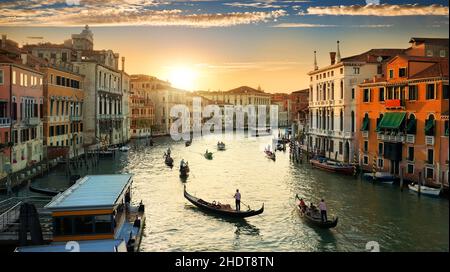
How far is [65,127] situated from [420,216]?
31.5 feet

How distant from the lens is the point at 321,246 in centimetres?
484

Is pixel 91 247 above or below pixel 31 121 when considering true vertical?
below

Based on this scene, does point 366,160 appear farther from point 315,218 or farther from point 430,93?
point 315,218

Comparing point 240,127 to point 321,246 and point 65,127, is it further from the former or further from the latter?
point 321,246

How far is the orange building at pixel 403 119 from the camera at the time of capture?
19.5 ft

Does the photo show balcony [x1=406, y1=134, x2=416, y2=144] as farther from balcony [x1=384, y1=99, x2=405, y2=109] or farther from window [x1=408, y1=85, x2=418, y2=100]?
window [x1=408, y1=85, x2=418, y2=100]

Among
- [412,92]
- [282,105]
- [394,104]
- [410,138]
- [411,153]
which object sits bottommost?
[411,153]

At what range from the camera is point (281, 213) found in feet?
20.6

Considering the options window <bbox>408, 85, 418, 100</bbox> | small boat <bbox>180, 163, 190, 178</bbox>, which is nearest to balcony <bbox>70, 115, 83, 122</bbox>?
small boat <bbox>180, 163, 190, 178</bbox>

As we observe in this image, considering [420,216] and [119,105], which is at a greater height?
[119,105]

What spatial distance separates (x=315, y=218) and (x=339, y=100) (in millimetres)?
5633

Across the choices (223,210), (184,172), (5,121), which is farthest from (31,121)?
(223,210)

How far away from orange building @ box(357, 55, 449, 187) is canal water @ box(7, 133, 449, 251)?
494mm
